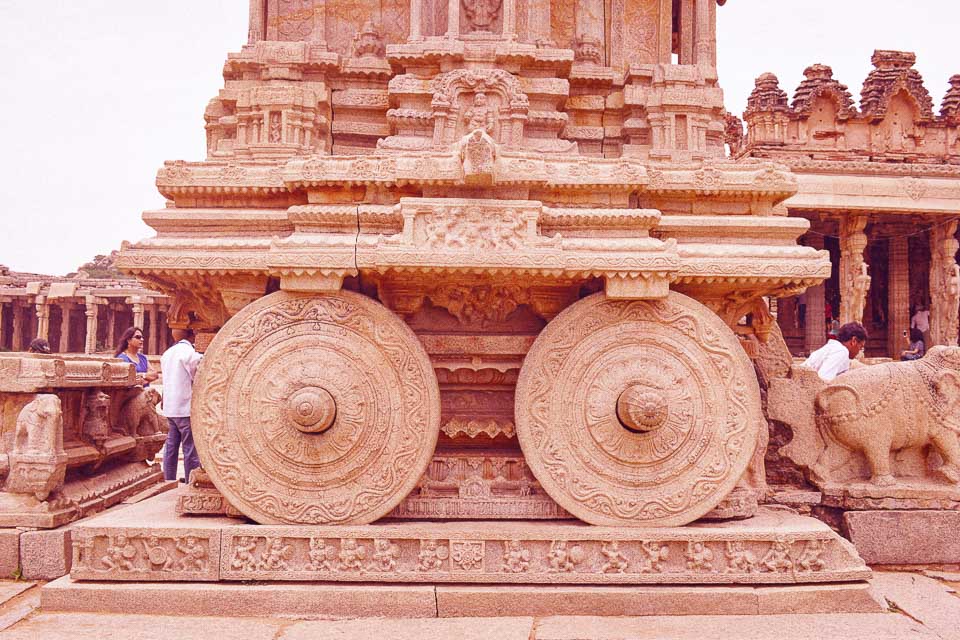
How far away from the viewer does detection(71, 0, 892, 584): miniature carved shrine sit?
3.89 m

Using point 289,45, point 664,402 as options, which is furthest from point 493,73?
point 664,402

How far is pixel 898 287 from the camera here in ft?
81.3

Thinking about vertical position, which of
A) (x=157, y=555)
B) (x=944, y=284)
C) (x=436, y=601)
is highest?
Result: (x=944, y=284)

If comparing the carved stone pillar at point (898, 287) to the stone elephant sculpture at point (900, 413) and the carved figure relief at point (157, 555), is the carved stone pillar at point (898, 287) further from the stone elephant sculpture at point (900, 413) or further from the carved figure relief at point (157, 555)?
the carved figure relief at point (157, 555)

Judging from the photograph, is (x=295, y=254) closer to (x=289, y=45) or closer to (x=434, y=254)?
(x=434, y=254)

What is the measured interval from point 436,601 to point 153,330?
27.3m

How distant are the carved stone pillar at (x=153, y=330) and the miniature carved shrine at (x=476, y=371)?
84.1 ft

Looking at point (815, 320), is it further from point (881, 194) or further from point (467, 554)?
point (467, 554)

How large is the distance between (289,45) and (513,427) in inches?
196

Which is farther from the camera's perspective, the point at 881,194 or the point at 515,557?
the point at 881,194

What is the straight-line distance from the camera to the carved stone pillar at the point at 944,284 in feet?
70.4

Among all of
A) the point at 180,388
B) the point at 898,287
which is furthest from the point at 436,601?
the point at 898,287

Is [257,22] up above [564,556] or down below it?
above

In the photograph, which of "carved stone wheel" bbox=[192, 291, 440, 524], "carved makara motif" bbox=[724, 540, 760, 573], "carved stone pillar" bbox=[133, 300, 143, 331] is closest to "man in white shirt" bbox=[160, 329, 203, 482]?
"carved stone wheel" bbox=[192, 291, 440, 524]
